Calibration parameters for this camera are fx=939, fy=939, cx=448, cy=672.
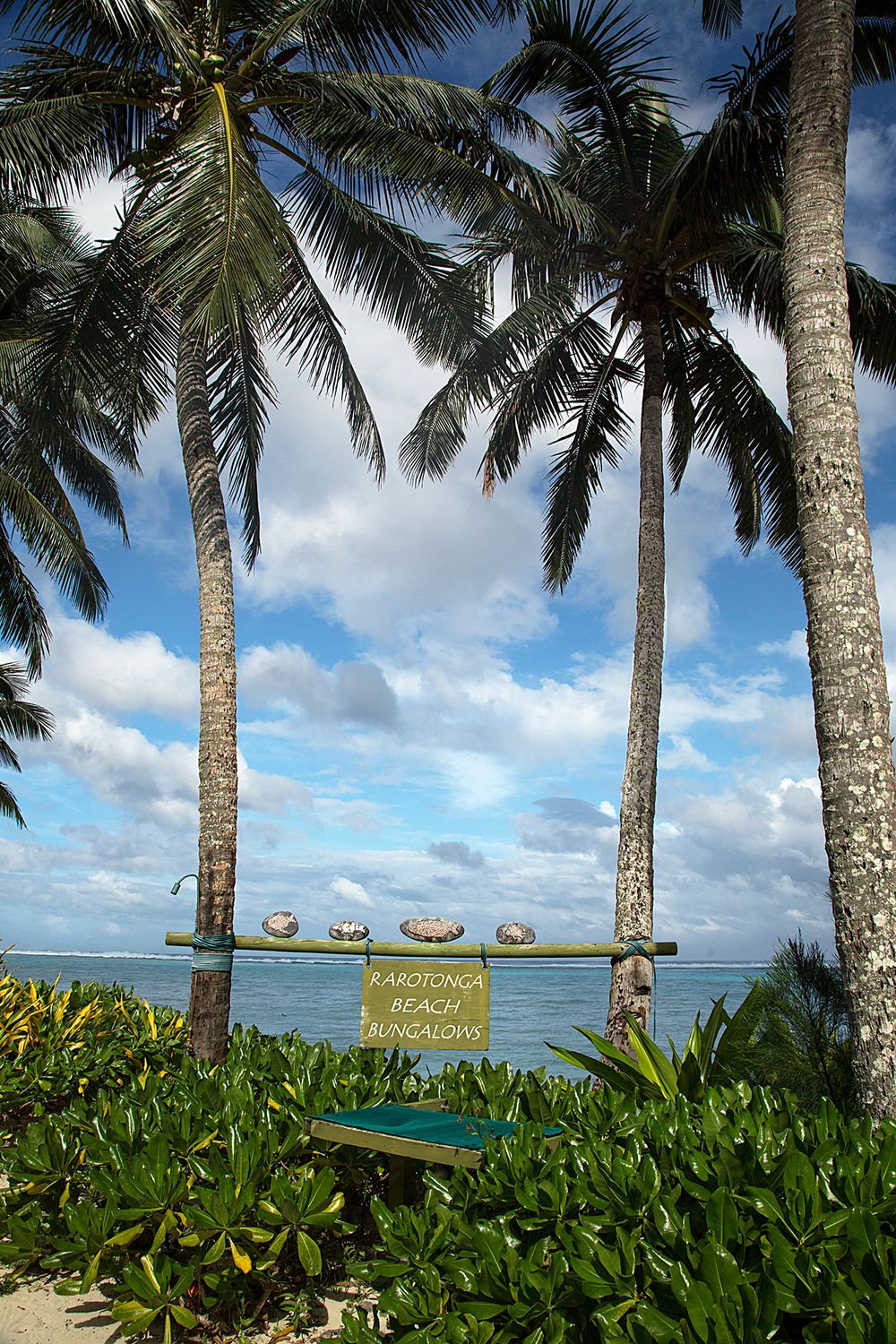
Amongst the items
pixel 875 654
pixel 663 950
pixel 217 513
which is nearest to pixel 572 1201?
pixel 875 654

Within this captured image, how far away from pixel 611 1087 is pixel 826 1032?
276 cm

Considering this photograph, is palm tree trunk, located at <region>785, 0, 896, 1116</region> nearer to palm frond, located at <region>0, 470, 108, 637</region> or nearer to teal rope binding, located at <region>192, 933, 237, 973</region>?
teal rope binding, located at <region>192, 933, 237, 973</region>

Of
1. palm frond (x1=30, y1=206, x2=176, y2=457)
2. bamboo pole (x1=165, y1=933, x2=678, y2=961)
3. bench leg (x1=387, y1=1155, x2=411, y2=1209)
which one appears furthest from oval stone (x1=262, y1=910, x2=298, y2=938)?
palm frond (x1=30, y1=206, x2=176, y2=457)

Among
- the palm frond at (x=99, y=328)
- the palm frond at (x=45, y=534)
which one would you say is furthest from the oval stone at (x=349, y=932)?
the palm frond at (x=45, y=534)

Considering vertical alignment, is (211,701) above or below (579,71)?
below

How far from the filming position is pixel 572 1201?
243 centimetres

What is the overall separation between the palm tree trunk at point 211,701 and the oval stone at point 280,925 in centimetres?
42

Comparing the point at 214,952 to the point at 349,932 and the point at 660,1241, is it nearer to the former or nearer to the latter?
the point at 349,932

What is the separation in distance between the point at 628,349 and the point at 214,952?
7.60 m

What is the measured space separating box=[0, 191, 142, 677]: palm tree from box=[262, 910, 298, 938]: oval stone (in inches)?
215

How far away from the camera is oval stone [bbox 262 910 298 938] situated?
5.08 m

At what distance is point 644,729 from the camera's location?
787 centimetres

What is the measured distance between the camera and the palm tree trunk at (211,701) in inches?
205

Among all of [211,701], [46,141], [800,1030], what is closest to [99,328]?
[46,141]
